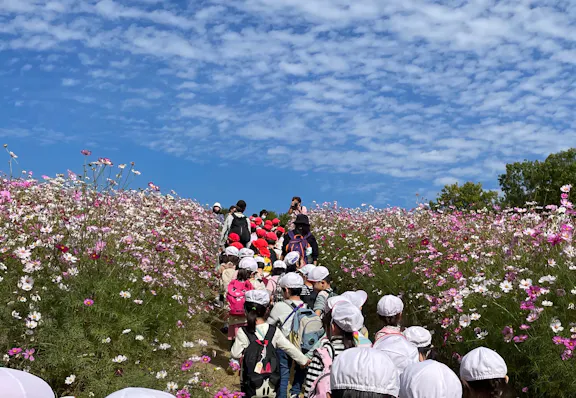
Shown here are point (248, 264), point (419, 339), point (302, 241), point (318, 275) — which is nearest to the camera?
point (419, 339)

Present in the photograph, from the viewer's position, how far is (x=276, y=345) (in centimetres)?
483

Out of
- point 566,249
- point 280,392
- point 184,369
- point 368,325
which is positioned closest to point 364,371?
point 280,392

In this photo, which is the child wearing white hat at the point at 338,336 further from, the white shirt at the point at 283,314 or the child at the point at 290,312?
the white shirt at the point at 283,314

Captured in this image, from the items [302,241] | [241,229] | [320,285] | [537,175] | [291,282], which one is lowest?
[291,282]

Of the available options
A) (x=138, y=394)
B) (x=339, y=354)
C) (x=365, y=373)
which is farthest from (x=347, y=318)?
(x=138, y=394)

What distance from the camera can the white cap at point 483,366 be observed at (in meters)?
2.88

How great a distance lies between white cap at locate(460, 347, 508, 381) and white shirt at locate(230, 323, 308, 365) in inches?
80.2

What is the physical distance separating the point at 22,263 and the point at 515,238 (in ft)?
19.2

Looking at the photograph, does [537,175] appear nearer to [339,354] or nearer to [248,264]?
[248,264]

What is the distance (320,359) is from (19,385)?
256cm

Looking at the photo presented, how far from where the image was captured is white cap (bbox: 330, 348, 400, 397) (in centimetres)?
236

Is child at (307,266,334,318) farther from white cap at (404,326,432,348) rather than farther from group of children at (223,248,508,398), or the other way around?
white cap at (404,326,432,348)

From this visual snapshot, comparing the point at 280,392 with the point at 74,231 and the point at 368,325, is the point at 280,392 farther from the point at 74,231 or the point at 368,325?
the point at 368,325

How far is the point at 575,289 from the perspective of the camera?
17.5 feet
